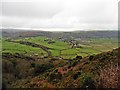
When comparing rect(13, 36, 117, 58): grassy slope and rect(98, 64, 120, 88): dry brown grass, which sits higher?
rect(98, 64, 120, 88): dry brown grass

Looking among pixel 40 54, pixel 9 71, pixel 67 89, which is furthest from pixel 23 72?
pixel 40 54

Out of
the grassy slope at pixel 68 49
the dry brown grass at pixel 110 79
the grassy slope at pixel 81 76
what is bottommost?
the grassy slope at pixel 68 49

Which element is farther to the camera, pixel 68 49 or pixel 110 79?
pixel 68 49

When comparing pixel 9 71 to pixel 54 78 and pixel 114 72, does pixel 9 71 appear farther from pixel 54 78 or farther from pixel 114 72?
pixel 114 72

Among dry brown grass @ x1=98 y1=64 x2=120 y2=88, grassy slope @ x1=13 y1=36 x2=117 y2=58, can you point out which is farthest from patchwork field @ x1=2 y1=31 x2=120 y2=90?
grassy slope @ x1=13 y1=36 x2=117 y2=58

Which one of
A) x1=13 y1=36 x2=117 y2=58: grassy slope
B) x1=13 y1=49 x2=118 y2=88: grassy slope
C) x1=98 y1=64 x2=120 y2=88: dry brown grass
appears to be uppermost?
x1=98 y1=64 x2=120 y2=88: dry brown grass

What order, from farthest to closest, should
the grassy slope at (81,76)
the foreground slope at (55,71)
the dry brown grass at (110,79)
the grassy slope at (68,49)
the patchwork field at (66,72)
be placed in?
the grassy slope at (68,49) < the foreground slope at (55,71) < the grassy slope at (81,76) < the patchwork field at (66,72) < the dry brown grass at (110,79)

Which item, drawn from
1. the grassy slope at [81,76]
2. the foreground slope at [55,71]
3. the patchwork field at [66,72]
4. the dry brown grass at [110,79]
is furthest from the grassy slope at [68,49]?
the dry brown grass at [110,79]

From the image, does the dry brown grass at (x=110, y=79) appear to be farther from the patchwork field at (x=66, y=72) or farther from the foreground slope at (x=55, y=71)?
the foreground slope at (x=55, y=71)

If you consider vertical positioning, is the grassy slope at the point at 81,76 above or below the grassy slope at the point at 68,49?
above

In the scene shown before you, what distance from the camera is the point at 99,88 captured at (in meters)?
10.7

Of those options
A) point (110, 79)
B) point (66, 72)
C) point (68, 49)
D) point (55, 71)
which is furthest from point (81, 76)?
point (68, 49)

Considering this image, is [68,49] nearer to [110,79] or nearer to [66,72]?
[66,72]

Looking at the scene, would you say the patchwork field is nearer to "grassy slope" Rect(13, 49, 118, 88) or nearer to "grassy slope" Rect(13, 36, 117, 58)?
"grassy slope" Rect(13, 49, 118, 88)
